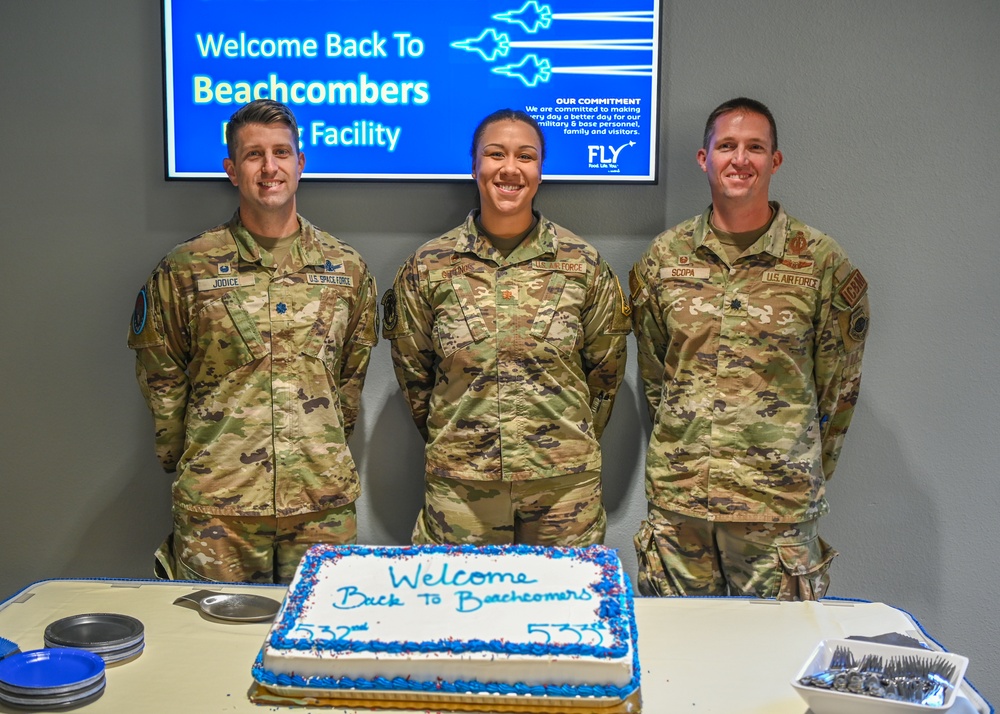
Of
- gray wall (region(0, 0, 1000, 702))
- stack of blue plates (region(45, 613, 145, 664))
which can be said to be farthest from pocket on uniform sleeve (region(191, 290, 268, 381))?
stack of blue plates (region(45, 613, 145, 664))

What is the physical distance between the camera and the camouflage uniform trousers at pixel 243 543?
2676 millimetres

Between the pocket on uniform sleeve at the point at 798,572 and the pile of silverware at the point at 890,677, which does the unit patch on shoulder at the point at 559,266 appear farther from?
the pile of silverware at the point at 890,677

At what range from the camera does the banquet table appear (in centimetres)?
152

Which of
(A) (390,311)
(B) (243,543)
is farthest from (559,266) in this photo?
(B) (243,543)

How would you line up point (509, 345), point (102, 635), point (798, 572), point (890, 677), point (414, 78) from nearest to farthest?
point (890, 677) < point (102, 635) < point (798, 572) < point (509, 345) < point (414, 78)

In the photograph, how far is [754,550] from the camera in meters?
2.71

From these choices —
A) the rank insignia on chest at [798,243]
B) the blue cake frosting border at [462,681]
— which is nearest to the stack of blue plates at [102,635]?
the blue cake frosting border at [462,681]

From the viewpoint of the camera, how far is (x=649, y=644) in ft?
5.66

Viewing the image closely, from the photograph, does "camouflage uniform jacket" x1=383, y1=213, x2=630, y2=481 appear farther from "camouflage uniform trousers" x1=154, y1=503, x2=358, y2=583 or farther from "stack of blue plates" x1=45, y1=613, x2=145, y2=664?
"stack of blue plates" x1=45, y1=613, x2=145, y2=664

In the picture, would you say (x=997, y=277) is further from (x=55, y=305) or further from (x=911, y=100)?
(x=55, y=305)

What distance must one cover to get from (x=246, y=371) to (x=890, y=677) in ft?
6.17

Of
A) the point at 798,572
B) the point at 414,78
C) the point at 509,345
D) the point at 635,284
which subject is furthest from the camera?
the point at 414,78

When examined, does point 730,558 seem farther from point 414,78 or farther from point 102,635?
point 414,78

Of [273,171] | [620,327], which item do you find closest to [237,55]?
[273,171]
